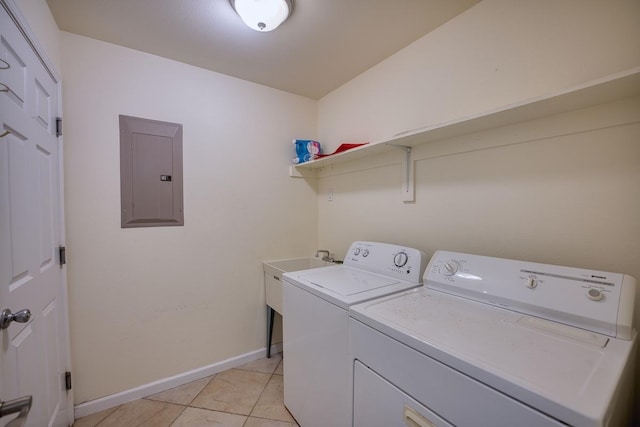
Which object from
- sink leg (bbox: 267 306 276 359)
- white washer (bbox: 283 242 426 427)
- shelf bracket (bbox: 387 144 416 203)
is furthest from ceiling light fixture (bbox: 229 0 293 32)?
sink leg (bbox: 267 306 276 359)

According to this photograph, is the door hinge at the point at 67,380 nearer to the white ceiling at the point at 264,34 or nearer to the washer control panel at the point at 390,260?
the washer control panel at the point at 390,260

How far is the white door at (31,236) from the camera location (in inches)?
37.7

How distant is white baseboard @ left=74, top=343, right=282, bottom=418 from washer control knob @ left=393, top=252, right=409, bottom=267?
149cm

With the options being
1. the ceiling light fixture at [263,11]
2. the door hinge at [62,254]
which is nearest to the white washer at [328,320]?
the door hinge at [62,254]

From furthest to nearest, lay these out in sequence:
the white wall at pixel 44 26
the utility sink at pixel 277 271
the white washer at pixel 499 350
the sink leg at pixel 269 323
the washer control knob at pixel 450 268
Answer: the sink leg at pixel 269 323 → the utility sink at pixel 277 271 → the washer control knob at pixel 450 268 → the white wall at pixel 44 26 → the white washer at pixel 499 350

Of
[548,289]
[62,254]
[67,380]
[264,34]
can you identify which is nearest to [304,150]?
[264,34]

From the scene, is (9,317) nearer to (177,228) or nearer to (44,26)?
(177,228)

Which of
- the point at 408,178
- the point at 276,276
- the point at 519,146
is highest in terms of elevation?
the point at 519,146

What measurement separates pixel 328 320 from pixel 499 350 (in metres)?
0.70

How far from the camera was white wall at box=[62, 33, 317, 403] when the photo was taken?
5.46 feet

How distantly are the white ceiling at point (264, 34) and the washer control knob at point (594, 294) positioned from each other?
58.0 inches

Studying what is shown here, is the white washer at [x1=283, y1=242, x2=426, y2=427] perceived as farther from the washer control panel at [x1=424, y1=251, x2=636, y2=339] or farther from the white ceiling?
the white ceiling

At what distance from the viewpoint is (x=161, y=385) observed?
190 cm

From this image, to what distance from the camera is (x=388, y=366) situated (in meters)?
0.96
